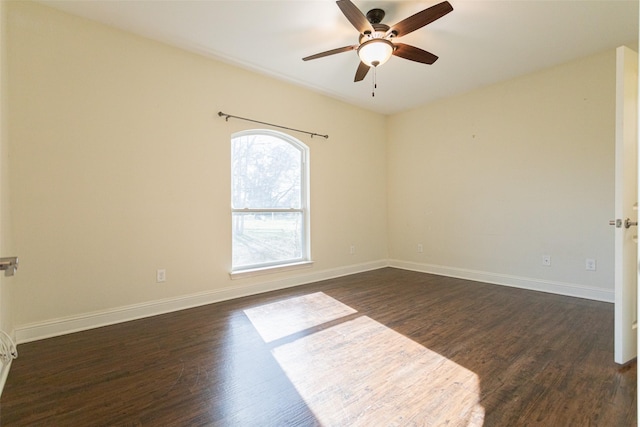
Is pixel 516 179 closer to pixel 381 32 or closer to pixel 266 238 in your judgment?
pixel 381 32

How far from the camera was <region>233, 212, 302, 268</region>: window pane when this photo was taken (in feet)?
11.4

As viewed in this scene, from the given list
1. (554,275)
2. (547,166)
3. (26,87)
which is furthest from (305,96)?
(554,275)

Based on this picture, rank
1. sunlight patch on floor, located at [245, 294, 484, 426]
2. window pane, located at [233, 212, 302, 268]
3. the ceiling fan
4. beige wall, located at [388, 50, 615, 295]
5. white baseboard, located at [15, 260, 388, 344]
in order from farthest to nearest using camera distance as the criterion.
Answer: window pane, located at [233, 212, 302, 268], beige wall, located at [388, 50, 615, 295], white baseboard, located at [15, 260, 388, 344], the ceiling fan, sunlight patch on floor, located at [245, 294, 484, 426]

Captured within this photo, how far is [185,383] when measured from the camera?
66.9 inches

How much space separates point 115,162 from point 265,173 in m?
1.56

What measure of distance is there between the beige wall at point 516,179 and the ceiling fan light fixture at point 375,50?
7.51ft

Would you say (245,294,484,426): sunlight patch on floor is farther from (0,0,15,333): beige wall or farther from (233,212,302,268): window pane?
(0,0,15,333): beige wall

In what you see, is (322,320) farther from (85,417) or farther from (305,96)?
(305,96)

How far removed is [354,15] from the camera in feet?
6.82

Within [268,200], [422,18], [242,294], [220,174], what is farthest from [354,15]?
[242,294]

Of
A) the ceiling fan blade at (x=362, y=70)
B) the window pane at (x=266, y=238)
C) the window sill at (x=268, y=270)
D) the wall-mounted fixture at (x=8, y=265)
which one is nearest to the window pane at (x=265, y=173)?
the window pane at (x=266, y=238)

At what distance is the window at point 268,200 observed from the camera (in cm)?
348

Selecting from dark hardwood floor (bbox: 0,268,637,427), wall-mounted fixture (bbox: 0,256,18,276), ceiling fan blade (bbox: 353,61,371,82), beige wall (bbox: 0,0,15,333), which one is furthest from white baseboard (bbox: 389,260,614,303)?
beige wall (bbox: 0,0,15,333)

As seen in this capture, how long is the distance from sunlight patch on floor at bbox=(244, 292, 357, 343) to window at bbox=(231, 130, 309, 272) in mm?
731
